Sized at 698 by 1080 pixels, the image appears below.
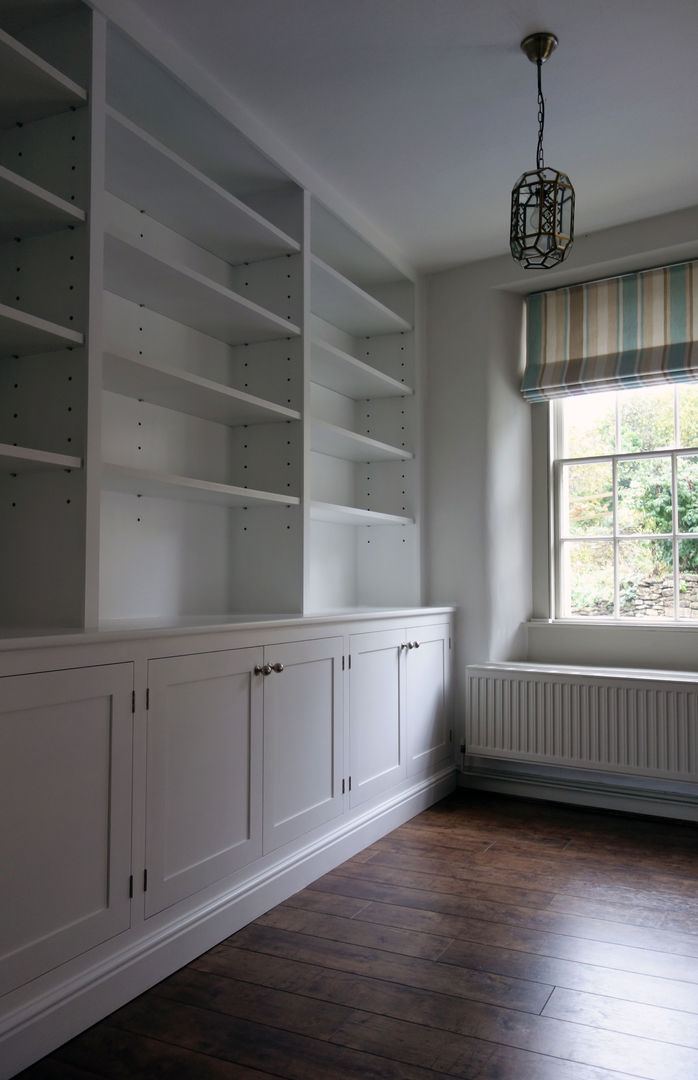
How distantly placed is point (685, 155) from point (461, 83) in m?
1.12

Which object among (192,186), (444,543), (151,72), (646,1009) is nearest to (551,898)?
(646,1009)

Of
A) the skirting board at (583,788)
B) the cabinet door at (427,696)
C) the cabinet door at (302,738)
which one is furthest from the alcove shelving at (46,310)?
the skirting board at (583,788)

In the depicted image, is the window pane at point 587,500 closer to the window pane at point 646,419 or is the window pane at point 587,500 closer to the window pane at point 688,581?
the window pane at point 646,419

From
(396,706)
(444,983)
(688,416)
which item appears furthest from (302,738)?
(688,416)

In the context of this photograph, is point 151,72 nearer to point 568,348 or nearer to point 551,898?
point 568,348

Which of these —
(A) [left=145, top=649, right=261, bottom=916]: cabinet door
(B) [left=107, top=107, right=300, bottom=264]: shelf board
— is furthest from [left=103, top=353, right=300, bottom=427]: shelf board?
(A) [left=145, top=649, right=261, bottom=916]: cabinet door

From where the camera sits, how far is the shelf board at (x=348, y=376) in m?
3.59

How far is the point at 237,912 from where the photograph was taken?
251cm

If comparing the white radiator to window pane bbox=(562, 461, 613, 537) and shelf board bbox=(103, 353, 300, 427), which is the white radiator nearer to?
window pane bbox=(562, 461, 613, 537)

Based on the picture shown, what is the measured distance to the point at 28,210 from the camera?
2182 mm

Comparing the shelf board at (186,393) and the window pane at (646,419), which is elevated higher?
the window pane at (646,419)

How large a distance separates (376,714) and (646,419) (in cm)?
211

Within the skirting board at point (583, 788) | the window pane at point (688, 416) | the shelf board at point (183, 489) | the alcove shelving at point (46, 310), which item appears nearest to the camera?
the alcove shelving at point (46, 310)

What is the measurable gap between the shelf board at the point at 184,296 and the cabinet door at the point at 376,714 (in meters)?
1.30
